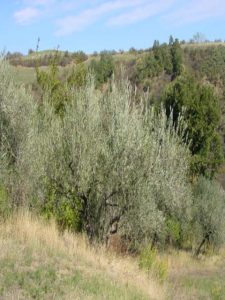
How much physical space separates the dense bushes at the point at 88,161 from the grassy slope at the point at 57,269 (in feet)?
6.36

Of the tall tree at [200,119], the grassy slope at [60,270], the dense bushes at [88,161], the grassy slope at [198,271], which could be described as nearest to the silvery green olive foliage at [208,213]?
the grassy slope at [198,271]

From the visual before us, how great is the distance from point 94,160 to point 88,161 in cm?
18

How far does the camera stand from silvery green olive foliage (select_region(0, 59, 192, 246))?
1556 cm

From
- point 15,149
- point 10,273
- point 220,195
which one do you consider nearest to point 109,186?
point 15,149

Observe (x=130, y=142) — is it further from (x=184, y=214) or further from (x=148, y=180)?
(x=184, y=214)

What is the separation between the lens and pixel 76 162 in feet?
52.3

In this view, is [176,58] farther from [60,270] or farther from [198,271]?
[60,270]

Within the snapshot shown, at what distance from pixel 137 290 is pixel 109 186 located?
188 inches

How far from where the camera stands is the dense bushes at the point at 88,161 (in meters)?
15.5

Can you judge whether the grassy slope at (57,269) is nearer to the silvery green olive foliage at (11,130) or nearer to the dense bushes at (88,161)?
the silvery green olive foliage at (11,130)

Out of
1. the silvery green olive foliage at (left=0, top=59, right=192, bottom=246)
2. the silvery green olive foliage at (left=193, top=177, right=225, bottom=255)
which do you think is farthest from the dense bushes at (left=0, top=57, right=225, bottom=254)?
the silvery green olive foliage at (left=193, top=177, right=225, bottom=255)

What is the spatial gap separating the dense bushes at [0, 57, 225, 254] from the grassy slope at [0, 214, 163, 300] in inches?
76.4

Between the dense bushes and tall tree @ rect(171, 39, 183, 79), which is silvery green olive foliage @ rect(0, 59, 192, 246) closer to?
the dense bushes

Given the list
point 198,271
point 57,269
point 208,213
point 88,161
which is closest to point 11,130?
point 88,161
